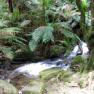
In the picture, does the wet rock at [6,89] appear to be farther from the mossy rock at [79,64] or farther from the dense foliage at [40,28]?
the mossy rock at [79,64]

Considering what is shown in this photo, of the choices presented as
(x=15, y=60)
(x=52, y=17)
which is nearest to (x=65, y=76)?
(x=15, y=60)

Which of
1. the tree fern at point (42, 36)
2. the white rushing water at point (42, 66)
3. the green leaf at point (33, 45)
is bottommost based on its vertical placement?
the white rushing water at point (42, 66)

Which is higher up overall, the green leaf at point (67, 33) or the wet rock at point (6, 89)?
the green leaf at point (67, 33)

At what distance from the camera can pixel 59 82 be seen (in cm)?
610

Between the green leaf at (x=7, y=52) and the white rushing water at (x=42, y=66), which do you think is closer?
the green leaf at (x=7, y=52)

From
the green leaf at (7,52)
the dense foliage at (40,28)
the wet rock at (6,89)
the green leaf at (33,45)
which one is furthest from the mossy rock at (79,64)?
the wet rock at (6,89)

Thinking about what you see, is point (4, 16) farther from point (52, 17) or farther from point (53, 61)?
point (53, 61)

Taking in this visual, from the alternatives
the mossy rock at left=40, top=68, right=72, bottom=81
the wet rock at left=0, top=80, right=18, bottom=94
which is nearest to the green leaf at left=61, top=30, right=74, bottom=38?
the mossy rock at left=40, top=68, right=72, bottom=81

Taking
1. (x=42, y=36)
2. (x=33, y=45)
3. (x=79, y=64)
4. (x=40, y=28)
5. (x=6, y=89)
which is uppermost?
(x=40, y=28)

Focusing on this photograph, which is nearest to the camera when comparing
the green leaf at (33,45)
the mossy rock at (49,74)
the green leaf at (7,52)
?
the mossy rock at (49,74)

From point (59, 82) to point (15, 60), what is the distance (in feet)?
7.99

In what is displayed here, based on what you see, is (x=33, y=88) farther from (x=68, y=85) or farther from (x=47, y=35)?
(x=47, y=35)

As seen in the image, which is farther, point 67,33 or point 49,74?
point 67,33

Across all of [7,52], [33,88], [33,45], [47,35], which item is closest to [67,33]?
[47,35]
